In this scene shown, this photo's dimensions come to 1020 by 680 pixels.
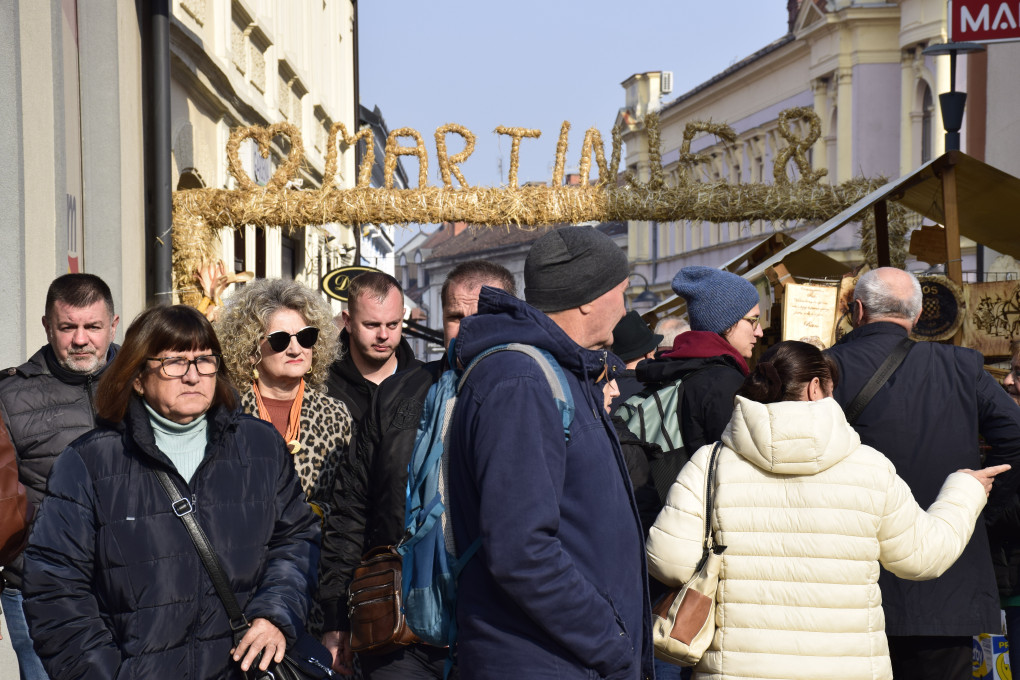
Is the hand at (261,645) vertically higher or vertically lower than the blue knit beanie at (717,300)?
lower

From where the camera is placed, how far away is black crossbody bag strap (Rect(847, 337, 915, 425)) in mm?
4652

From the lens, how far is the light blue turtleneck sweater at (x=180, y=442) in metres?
3.53

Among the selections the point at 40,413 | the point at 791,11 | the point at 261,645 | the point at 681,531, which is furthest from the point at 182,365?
the point at 791,11

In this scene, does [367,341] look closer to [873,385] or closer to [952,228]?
[873,385]

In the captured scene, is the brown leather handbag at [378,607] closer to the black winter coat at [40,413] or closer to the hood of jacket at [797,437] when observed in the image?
the hood of jacket at [797,437]

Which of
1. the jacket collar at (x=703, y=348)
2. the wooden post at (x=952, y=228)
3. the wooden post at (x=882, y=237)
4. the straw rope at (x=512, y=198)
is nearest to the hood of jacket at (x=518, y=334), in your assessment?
the jacket collar at (x=703, y=348)

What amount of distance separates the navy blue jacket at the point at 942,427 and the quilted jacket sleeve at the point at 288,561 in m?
2.04

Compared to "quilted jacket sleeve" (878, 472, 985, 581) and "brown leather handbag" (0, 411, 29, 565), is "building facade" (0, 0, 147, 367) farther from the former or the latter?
"quilted jacket sleeve" (878, 472, 985, 581)

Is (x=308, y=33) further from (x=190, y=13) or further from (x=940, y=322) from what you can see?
(x=940, y=322)

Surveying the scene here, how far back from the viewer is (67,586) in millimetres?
3254

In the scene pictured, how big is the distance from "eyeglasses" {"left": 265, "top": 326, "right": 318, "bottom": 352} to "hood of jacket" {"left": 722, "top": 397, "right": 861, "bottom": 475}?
6.31 feet

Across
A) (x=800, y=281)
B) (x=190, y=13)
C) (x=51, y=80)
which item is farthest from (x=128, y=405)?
(x=190, y=13)

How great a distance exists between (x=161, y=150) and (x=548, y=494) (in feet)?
28.1

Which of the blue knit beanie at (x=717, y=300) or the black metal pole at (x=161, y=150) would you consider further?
the black metal pole at (x=161, y=150)
